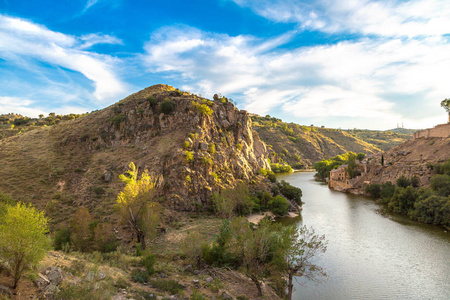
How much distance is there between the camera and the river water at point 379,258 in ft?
61.5

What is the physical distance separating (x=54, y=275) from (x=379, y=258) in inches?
1092

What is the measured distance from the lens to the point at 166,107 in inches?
1809

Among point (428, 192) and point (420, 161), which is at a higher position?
point (420, 161)

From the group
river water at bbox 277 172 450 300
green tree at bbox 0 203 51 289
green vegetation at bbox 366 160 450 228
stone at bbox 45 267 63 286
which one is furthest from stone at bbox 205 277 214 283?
green vegetation at bbox 366 160 450 228

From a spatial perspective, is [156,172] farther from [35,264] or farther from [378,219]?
[378,219]

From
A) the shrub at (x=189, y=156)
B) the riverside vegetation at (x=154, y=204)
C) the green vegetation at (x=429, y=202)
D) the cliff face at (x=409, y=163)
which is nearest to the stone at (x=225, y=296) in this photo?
the riverside vegetation at (x=154, y=204)

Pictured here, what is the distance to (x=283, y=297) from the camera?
1780cm

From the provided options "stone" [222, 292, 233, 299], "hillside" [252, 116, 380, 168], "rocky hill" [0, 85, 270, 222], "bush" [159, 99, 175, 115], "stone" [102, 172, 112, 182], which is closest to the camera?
"stone" [222, 292, 233, 299]

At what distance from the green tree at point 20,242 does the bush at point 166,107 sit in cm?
3715

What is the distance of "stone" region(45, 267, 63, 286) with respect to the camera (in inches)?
429

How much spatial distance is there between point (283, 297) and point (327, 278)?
531cm

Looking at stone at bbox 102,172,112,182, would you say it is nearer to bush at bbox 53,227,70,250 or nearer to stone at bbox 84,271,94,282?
bush at bbox 53,227,70,250

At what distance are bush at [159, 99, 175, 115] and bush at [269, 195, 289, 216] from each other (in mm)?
25209

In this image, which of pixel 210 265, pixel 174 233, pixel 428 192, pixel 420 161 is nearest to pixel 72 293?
pixel 210 265
